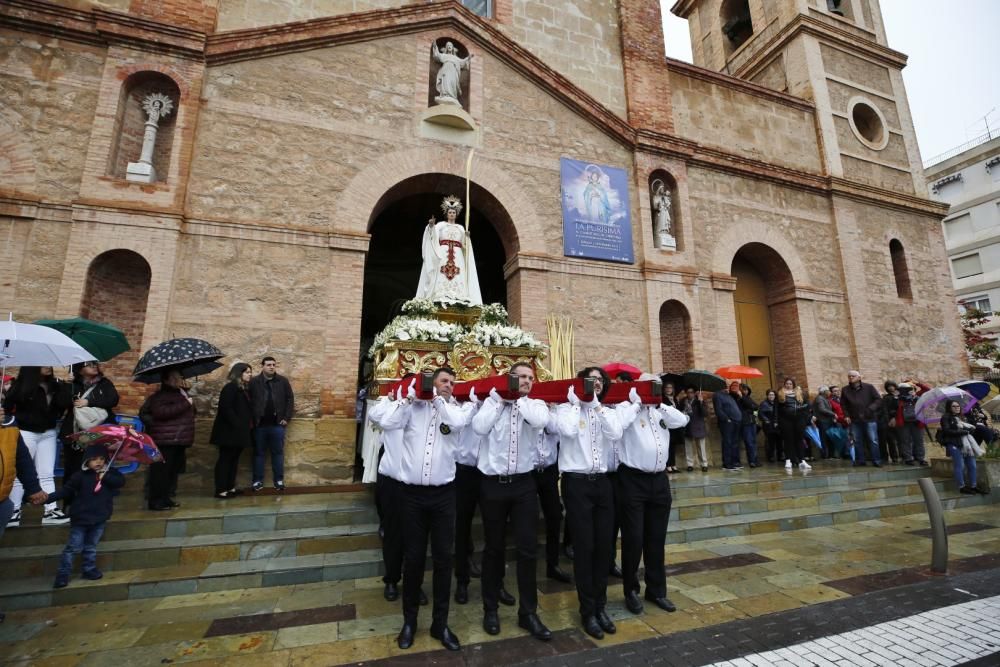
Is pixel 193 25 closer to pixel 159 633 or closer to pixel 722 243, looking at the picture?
pixel 159 633

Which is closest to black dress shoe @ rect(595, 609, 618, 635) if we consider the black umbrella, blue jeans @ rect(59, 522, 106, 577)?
blue jeans @ rect(59, 522, 106, 577)

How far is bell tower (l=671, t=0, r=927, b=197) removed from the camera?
610 inches

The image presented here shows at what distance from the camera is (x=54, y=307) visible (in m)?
7.73

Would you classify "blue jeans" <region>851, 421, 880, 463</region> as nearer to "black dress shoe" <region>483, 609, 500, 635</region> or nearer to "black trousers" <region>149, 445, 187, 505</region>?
"black dress shoe" <region>483, 609, 500, 635</region>

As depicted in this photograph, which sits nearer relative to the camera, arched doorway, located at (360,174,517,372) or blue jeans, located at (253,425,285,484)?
blue jeans, located at (253,425,285,484)

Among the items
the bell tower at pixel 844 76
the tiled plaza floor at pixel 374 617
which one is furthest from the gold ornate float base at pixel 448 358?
the bell tower at pixel 844 76

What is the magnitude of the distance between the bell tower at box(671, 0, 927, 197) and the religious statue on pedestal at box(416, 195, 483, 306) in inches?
477

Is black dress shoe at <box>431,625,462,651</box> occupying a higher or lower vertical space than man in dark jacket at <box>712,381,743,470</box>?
lower

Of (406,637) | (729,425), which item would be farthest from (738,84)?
(406,637)

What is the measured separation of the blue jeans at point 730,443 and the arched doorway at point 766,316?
13.5 feet

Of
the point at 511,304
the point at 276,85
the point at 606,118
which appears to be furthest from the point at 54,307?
the point at 606,118

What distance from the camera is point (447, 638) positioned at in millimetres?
3664

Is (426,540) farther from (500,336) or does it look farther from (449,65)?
(449,65)

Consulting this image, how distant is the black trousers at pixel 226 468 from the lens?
22.5 ft
